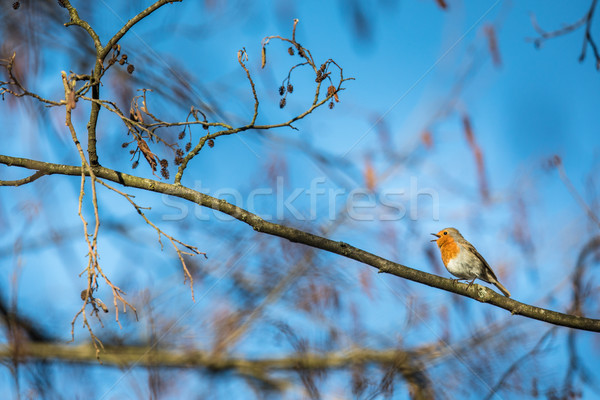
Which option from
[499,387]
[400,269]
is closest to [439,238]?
[499,387]

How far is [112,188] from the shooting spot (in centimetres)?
276

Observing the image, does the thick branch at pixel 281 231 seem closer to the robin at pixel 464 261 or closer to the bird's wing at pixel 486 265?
the robin at pixel 464 261

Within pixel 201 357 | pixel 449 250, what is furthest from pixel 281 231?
pixel 449 250

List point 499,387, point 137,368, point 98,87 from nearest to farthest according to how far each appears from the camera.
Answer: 1. point 98,87
2. point 499,387
3. point 137,368

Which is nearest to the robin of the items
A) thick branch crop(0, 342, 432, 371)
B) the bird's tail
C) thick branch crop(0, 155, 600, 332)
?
the bird's tail

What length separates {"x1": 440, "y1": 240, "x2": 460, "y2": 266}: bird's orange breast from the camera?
5793 mm

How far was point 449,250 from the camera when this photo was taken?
5871 mm

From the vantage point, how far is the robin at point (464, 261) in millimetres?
5523

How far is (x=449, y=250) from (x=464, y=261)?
0.27 m

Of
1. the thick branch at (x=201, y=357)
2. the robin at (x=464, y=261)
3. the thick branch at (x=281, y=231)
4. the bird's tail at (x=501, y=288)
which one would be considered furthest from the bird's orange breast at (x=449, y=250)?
the thick branch at (x=281, y=231)

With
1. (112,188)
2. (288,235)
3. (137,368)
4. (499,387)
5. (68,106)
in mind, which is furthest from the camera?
(137,368)

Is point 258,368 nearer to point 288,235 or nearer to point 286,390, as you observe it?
point 286,390

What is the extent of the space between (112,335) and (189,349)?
690 millimetres

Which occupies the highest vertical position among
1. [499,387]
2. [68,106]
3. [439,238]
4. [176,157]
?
[439,238]
